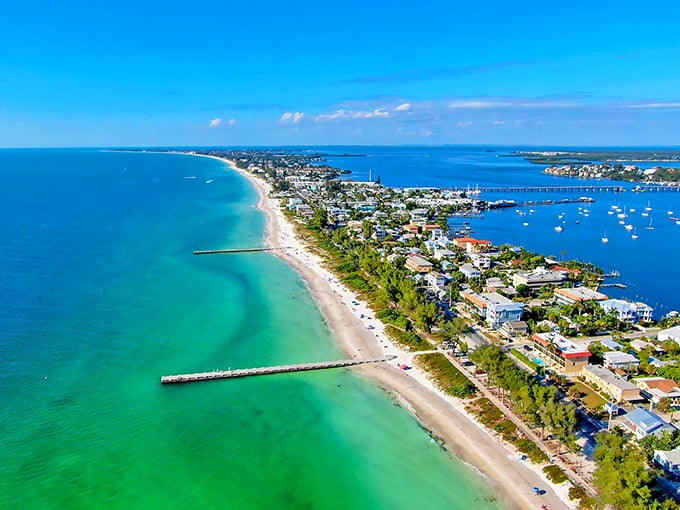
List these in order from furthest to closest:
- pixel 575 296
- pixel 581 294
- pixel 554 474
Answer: pixel 581 294 < pixel 575 296 < pixel 554 474

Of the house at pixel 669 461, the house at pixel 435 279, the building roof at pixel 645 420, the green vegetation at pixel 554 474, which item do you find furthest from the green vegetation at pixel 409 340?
the house at pixel 669 461

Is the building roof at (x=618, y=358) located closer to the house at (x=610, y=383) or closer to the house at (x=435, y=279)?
the house at (x=610, y=383)

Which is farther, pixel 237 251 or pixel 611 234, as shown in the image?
pixel 611 234

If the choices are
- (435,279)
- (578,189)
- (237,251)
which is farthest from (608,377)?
(578,189)

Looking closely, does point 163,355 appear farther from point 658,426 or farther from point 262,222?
point 262,222

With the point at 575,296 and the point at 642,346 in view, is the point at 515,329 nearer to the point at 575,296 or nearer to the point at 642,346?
the point at 642,346

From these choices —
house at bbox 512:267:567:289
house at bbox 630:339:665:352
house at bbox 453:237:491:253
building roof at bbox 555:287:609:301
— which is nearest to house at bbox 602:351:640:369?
house at bbox 630:339:665:352
